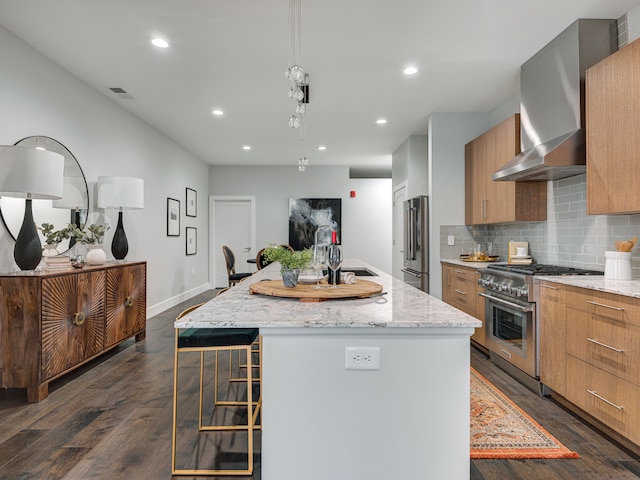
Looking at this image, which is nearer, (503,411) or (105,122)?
(503,411)

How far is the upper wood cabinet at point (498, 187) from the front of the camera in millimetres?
3768

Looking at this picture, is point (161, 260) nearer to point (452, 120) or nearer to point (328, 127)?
point (328, 127)

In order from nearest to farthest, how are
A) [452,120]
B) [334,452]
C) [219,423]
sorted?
[334,452] → [219,423] → [452,120]

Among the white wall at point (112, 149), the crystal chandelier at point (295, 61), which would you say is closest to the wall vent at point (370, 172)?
the white wall at point (112, 149)

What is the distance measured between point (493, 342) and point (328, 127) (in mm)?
3430

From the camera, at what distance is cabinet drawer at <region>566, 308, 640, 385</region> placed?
201 cm

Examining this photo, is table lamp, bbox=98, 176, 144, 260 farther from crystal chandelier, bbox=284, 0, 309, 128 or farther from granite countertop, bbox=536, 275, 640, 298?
granite countertop, bbox=536, 275, 640, 298

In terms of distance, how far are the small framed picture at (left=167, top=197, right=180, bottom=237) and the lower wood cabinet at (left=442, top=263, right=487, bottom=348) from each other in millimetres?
3992

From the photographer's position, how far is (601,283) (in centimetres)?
237

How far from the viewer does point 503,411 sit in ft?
8.28

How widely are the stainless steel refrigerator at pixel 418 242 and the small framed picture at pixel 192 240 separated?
382 centimetres

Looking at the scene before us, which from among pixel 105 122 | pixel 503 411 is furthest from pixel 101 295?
pixel 503 411

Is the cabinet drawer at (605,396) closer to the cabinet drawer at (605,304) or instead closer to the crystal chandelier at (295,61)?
the cabinet drawer at (605,304)

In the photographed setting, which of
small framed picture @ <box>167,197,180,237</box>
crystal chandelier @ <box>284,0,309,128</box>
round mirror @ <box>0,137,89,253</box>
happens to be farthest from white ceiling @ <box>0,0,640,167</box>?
small framed picture @ <box>167,197,180,237</box>
